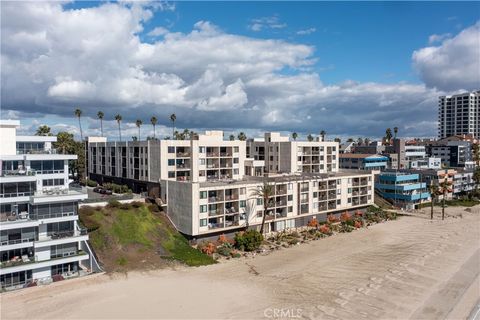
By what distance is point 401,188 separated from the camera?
335 feet

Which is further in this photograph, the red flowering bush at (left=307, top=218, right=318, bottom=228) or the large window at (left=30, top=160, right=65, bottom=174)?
the red flowering bush at (left=307, top=218, right=318, bottom=228)

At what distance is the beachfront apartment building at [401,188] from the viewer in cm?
10262

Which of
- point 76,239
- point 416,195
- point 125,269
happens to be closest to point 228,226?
point 125,269

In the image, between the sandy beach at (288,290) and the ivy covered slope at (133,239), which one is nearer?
the sandy beach at (288,290)

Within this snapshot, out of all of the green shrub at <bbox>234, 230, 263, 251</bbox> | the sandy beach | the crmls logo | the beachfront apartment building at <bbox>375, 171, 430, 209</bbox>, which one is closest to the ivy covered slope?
the sandy beach

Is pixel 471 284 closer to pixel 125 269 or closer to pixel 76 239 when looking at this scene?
pixel 125 269

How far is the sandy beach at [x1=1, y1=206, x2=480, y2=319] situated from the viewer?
3922 cm

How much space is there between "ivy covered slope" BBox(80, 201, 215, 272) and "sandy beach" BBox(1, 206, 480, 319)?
2944 mm

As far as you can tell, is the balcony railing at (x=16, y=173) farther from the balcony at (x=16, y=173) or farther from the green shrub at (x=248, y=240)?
the green shrub at (x=248, y=240)

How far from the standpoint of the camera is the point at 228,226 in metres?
64.6

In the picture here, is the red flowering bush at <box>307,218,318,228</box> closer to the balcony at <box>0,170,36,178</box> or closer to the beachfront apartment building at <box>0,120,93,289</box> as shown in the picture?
the beachfront apartment building at <box>0,120,93,289</box>

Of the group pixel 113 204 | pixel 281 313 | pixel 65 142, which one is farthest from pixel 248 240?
pixel 65 142

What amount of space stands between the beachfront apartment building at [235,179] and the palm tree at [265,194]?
914 mm

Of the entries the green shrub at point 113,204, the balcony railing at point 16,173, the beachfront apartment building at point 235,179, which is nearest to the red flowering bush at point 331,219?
the beachfront apartment building at point 235,179
